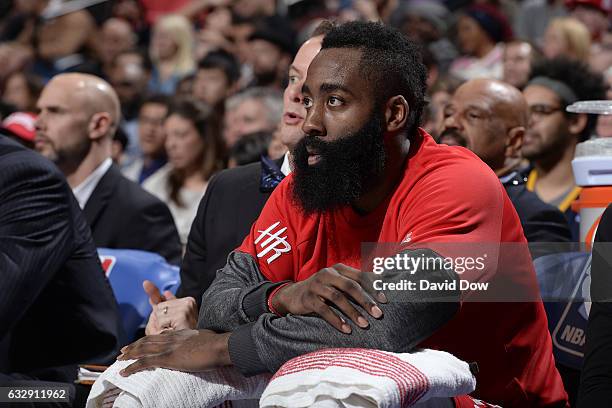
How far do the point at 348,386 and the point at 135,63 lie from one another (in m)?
8.51

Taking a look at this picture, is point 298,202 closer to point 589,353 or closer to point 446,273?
point 446,273

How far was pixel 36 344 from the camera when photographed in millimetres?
3877

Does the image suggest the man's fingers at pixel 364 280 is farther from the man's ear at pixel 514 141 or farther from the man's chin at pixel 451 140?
the man's ear at pixel 514 141

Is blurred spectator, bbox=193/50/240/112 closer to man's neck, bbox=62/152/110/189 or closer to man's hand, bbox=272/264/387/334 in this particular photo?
man's neck, bbox=62/152/110/189

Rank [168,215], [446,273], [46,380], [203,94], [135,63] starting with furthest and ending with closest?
[135,63] < [203,94] < [168,215] < [46,380] < [446,273]

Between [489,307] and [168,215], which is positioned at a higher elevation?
[489,307]

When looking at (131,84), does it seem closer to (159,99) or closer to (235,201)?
(159,99)

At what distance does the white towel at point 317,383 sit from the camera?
2254 mm

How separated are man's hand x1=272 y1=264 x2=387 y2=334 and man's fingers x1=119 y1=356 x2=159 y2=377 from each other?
400 mm

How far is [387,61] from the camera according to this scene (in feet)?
9.84

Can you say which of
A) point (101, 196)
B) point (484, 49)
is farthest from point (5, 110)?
point (484, 49)

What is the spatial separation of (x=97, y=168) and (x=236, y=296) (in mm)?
2861

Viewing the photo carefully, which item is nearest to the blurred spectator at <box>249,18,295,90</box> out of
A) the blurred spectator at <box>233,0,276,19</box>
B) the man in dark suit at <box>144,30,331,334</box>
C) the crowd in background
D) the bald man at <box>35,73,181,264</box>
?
the crowd in background

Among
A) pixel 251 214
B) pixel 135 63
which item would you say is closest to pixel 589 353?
pixel 251 214
